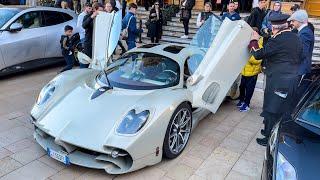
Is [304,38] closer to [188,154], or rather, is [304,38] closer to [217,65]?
[217,65]

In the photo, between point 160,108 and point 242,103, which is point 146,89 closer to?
point 160,108

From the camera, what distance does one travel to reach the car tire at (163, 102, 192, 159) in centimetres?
373

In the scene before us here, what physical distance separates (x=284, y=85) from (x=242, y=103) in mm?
1740

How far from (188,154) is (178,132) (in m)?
0.35

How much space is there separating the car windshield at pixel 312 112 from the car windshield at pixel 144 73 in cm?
165

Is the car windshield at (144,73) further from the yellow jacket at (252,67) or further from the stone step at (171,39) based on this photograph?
the stone step at (171,39)

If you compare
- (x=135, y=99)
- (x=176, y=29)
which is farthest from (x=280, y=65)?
(x=176, y=29)

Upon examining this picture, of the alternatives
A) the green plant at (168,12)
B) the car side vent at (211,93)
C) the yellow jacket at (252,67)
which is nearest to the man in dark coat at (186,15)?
the green plant at (168,12)

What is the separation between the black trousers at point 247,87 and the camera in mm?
5569

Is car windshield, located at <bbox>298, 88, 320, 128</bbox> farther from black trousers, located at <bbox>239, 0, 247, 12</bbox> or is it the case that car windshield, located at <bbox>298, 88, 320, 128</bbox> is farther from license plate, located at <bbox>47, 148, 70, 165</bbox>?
black trousers, located at <bbox>239, 0, 247, 12</bbox>

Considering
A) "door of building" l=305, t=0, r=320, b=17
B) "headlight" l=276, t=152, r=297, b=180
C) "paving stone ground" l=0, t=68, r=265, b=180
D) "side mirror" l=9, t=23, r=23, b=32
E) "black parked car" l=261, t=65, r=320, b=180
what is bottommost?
"paving stone ground" l=0, t=68, r=265, b=180

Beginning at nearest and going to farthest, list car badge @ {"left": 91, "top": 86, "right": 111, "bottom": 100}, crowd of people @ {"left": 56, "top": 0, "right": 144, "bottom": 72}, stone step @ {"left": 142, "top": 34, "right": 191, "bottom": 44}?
car badge @ {"left": 91, "top": 86, "right": 111, "bottom": 100}, crowd of people @ {"left": 56, "top": 0, "right": 144, "bottom": 72}, stone step @ {"left": 142, "top": 34, "right": 191, "bottom": 44}

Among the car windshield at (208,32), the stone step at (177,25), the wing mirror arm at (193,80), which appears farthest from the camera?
the stone step at (177,25)

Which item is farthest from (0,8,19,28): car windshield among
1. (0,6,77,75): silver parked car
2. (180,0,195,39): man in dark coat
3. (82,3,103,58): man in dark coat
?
(180,0,195,39): man in dark coat
